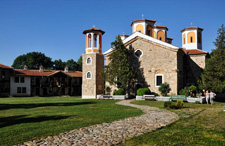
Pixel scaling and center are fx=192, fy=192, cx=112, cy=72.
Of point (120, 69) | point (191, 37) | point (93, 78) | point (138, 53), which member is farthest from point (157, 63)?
point (191, 37)

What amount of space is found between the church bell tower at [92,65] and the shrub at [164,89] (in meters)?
8.92

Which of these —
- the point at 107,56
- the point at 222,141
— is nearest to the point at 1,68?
the point at 107,56

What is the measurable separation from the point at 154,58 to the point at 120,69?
4.52 m

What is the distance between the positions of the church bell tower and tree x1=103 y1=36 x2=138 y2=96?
2503mm

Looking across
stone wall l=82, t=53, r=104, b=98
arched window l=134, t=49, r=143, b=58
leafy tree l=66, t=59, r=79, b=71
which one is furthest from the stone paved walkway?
leafy tree l=66, t=59, r=79, b=71

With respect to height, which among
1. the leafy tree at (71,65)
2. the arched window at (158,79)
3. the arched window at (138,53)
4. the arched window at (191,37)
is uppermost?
the arched window at (191,37)

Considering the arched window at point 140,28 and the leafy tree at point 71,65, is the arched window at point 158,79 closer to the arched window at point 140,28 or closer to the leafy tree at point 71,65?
the arched window at point 140,28

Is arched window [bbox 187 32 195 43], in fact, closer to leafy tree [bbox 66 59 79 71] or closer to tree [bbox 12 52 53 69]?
leafy tree [bbox 66 59 79 71]

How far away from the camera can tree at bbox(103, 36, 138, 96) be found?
2395 centimetres

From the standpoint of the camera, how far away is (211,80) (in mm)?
20906

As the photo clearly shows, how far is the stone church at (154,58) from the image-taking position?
76.9 feet

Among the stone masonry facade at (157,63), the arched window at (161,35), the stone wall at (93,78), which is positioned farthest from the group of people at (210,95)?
the arched window at (161,35)

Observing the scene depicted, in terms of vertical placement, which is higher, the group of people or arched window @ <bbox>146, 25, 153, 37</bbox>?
arched window @ <bbox>146, 25, 153, 37</bbox>

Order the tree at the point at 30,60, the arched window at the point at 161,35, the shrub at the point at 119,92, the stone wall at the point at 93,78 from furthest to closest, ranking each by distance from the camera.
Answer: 1. the tree at the point at 30,60
2. the arched window at the point at 161,35
3. the stone wall at the point at 93,78
4. the shrub at the point at 119,92
